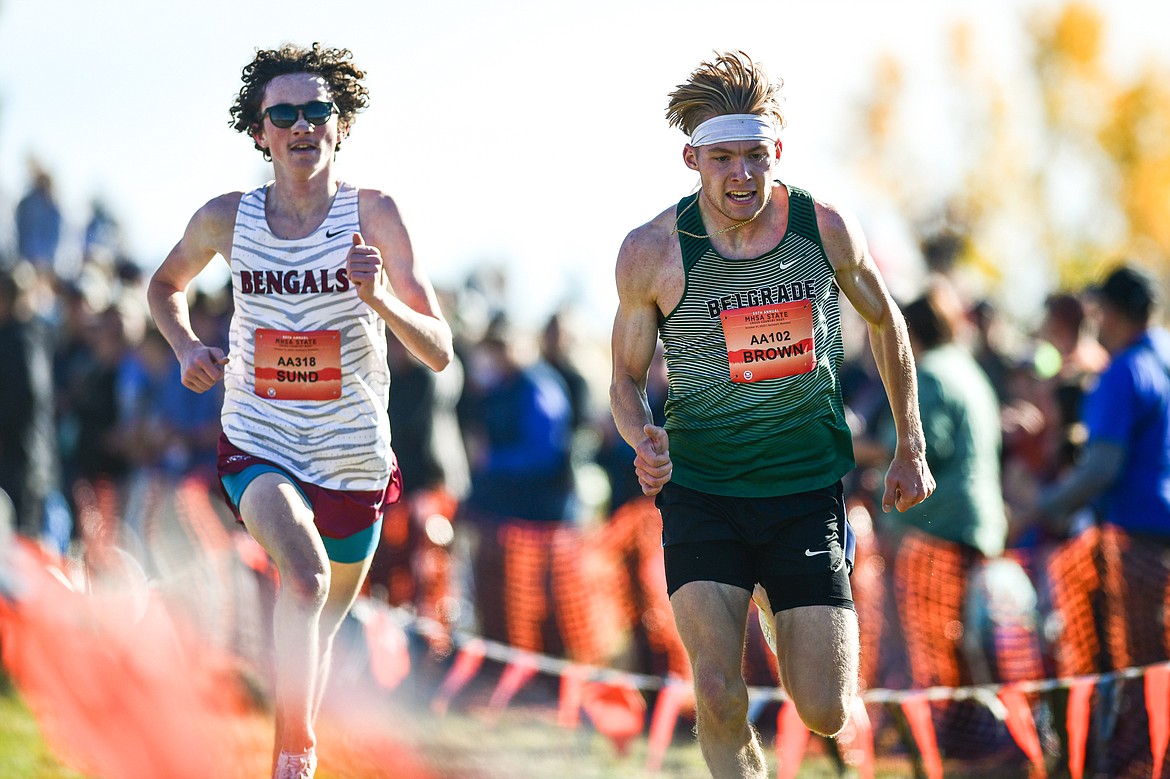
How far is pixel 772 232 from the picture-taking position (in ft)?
15.2

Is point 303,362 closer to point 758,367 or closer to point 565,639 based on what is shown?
point 758,367

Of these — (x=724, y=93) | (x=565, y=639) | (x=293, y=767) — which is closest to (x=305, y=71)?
(x=724, y=93)

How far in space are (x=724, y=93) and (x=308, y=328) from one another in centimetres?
156

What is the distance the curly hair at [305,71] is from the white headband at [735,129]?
128cm

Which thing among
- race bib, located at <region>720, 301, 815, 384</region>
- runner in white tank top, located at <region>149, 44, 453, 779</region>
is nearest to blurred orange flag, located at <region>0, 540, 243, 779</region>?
runner in white tank top, located at <region>149, 44, 453, 779</region>

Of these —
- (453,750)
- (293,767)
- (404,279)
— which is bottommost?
(453,750)

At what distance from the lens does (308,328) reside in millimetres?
4926

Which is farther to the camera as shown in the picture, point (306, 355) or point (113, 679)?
point (113, 679)

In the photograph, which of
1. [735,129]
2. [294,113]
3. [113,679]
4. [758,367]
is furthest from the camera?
[113,679]

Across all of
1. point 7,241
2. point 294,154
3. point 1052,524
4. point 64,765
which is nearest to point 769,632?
point 294,154

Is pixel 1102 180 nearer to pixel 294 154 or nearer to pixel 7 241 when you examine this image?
pixel 7 241

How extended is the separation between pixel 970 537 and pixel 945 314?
3.52 ft

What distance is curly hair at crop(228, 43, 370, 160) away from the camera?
504cm

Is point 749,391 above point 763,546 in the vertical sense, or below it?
above
